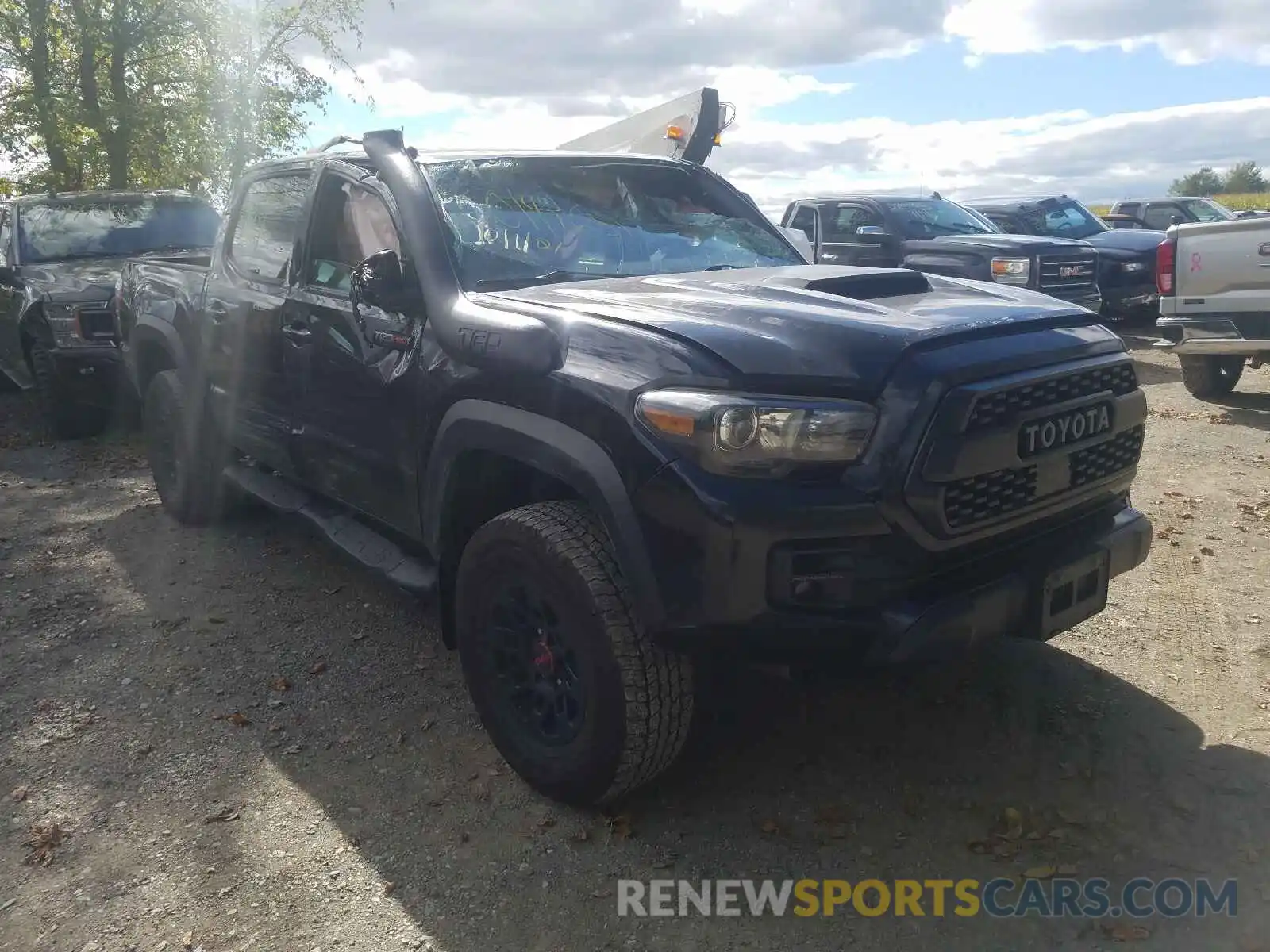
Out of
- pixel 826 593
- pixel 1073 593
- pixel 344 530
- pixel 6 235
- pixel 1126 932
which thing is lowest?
pixel 1126 932

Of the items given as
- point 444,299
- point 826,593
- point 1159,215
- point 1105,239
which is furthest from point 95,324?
point 1159,215

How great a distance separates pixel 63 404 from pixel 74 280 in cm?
94

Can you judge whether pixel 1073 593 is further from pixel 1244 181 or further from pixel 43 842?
pixel 1244 181

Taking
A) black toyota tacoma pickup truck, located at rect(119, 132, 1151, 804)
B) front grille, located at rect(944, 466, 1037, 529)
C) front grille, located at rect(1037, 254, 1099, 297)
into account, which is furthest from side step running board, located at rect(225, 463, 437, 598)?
front grille, located at rect(1037, 254, 1099, 297)

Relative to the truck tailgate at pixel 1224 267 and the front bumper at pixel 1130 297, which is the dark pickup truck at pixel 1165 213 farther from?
the truck tailgate at pixel 1224 267

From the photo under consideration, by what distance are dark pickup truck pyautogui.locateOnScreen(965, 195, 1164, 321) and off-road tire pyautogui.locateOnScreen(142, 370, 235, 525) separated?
1025cm

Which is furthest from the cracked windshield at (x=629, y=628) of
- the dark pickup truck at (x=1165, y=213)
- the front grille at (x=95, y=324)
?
the dark pickup truck at (x=1165, y=213)

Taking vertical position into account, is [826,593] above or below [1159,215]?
below

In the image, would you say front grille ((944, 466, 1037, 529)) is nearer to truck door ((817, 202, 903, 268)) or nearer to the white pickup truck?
the white pickup truck

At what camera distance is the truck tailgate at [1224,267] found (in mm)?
7590

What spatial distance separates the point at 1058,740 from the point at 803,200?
10402 mm

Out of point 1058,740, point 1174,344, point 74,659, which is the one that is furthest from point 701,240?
point 1174,344

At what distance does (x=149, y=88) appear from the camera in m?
13.8

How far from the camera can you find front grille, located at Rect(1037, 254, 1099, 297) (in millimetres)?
10867
